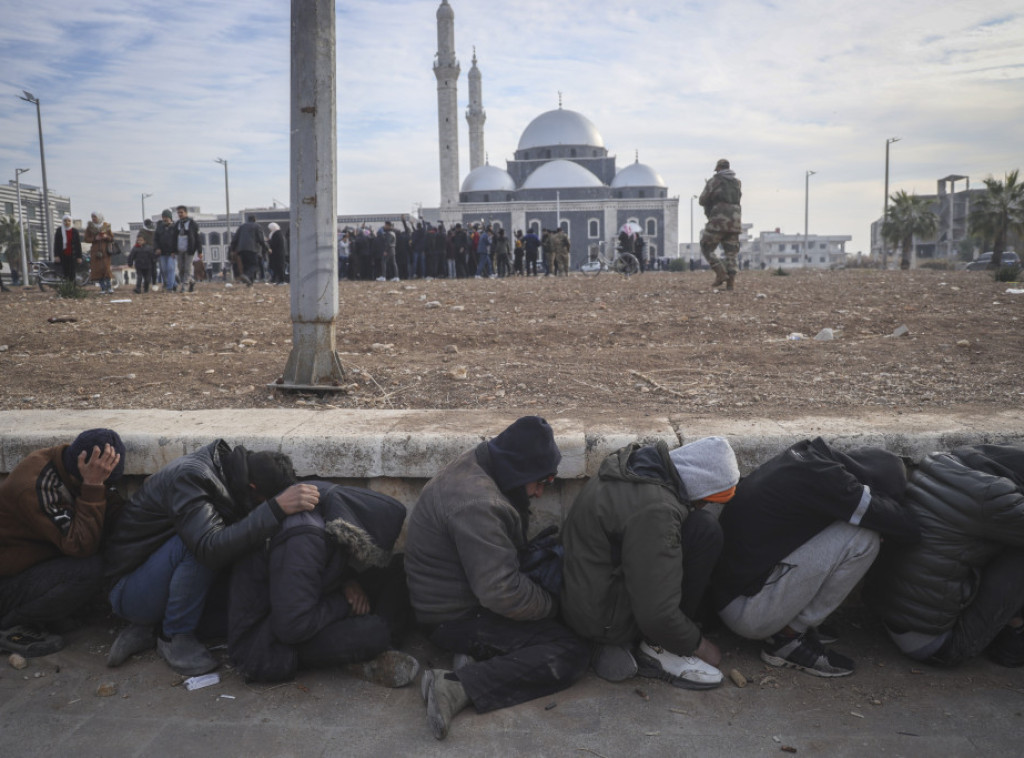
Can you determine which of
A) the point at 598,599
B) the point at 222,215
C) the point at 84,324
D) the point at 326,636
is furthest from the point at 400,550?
the point at 222,215

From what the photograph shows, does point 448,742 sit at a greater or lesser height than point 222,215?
lesser

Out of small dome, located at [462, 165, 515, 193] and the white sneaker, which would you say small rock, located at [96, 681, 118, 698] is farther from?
small dome, located at [462, 165, 515, 193]

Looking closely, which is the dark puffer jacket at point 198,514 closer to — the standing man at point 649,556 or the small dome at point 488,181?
Answer: the standing man at point 649,556

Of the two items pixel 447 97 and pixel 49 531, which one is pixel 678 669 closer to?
pixel 49 531

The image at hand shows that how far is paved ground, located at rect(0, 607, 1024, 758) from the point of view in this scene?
250cm

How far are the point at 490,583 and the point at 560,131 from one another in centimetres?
6748

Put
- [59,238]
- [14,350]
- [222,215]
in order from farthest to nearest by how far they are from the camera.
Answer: [222,215], [59,238], [14,350]

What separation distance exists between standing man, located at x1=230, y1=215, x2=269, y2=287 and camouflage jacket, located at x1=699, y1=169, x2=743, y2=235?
8.03 metres

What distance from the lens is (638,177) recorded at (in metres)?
65.5

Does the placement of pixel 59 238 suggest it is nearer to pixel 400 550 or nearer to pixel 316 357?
pixel 316 357

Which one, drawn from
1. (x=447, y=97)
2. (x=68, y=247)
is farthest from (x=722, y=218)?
(x=447, y=97)

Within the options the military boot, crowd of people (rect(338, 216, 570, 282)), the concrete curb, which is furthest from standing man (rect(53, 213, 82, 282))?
the concrete curb

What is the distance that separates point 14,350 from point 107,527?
4.08m

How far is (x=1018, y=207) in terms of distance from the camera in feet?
84.9
